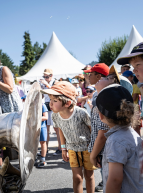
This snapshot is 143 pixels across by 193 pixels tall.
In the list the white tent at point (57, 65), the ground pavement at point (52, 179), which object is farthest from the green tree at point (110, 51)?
the ground pavement at point (52, 179)

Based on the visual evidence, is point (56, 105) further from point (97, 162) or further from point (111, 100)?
point (111, 100)

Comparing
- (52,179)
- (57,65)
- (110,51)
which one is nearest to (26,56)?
(110,51)

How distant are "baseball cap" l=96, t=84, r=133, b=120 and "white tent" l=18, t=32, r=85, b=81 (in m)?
11.2

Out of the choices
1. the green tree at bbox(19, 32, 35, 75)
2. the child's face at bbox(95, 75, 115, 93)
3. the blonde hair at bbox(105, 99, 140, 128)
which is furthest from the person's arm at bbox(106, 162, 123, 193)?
the green tree at bbox(19, 32, 35, 75)

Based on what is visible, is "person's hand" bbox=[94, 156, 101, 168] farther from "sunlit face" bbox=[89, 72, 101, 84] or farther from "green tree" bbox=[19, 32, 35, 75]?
"green tree" bbox=[19, 32, 35, 75]

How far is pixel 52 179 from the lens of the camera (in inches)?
112

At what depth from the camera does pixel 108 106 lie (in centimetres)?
111

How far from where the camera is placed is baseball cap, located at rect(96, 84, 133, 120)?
3.61 feet

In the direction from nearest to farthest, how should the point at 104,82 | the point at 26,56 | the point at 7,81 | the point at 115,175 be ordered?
the point at 115,175
the point at 104,82
the point at 7,81
the point at 26,56

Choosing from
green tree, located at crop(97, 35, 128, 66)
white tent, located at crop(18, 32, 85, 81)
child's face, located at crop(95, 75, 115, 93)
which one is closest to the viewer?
child's face, located at crop(95, 75, 115, 93)

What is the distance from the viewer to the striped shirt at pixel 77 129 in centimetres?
196

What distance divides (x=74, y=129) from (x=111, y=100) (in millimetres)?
932

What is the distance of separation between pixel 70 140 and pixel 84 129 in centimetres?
19

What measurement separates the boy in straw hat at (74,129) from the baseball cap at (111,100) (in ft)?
2.61
